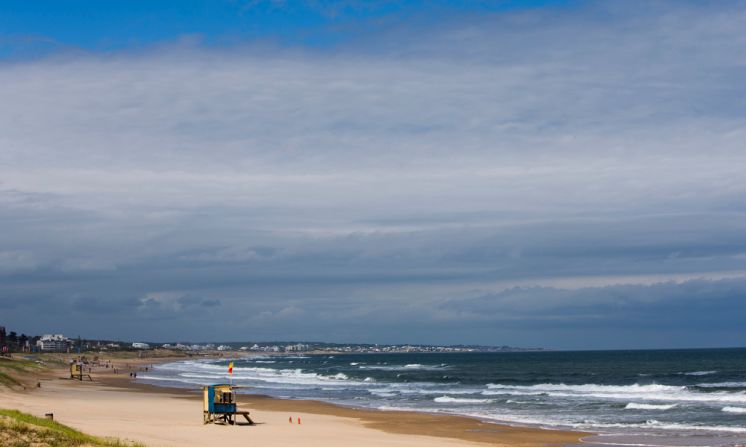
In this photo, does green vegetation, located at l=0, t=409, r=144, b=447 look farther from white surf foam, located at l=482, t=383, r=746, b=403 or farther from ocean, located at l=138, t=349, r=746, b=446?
white surf foam, located at l=482, t=383, r=746, b=403

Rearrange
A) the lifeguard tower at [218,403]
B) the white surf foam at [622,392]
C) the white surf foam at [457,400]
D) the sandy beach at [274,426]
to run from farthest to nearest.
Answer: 1. the white surf foam at [622,392]
2. the white surf foam at [457,400]
3. the lifeguard tower at [218,403]
4. the sandy beach at [274,426]

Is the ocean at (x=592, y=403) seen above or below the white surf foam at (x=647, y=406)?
below

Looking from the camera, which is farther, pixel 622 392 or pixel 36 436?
pixel 622 392

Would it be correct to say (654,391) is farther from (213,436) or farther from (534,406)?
(213,436)

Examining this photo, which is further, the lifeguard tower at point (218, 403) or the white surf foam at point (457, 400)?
the white surf foam at point (457, 400)

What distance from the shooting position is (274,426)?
36781 mm

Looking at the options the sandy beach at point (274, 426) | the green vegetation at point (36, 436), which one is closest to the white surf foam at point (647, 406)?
the sandy beach at point (274, 426)

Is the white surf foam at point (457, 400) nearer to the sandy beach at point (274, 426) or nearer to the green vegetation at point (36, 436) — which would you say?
the sandy beach at point (274, 426)

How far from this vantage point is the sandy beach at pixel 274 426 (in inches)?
1202

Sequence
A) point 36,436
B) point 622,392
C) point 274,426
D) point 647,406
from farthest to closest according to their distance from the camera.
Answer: point 622,392 → point 647,406 → point 274,426 → point 36,436

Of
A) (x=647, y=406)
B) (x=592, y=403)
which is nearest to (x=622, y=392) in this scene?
(x=592, y=403)

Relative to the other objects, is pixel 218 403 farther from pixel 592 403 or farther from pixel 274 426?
pixel 592 403

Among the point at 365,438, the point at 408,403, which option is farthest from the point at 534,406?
the point at 365,438

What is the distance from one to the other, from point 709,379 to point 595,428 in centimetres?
4845
